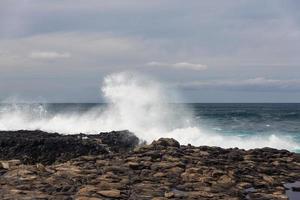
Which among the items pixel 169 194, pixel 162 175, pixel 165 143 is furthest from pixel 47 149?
pixel 169 194

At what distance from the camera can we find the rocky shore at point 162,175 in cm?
1268

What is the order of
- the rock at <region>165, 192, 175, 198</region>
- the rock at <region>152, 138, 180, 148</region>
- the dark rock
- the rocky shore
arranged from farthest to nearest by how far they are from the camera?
the dark rock, the rock at <region>152, 138, 180, 148</region>, the rocky shore, the rock at <region>165, 192, 175, 198</region>

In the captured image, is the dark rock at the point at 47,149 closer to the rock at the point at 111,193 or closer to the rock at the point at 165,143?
the rock at the point at 165,143

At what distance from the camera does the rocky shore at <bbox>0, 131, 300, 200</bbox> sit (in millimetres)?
12682

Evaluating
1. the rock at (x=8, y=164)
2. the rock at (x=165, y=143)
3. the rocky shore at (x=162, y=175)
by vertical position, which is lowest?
the rocky shore at (x=162, y=175)

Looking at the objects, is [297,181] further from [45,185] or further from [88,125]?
[88,125]

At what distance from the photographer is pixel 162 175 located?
580 inches

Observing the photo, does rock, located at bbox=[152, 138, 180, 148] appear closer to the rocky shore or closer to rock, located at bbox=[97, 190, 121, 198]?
the rocky shore

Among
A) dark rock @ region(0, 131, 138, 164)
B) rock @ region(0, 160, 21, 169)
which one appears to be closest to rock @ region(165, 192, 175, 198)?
rock @ region(0, 160, 21, 169)

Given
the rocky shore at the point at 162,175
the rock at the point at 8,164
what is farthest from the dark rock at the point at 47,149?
the rock at the point at 8,164

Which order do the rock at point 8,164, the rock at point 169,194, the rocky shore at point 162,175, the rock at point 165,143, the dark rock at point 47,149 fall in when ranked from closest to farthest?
the rock at point 169,194
the rocky shore at point 162,175
the rock at point 8,164
the rock at point 165,143
the dark rock at point 47,149

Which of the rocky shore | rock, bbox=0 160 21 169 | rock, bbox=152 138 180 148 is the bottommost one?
the rocky shore

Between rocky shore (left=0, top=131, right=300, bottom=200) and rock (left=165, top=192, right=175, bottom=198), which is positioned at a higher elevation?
rocky shore (left=0, top=131, right=300, bottom=200)

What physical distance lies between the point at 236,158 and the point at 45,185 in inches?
325
